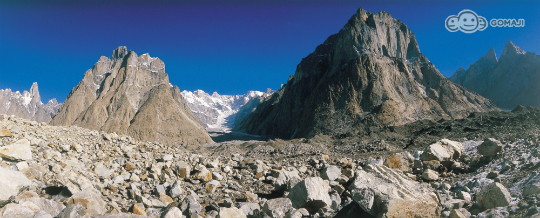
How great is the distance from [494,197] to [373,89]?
7042 cm

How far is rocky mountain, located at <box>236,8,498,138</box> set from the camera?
66438 mm

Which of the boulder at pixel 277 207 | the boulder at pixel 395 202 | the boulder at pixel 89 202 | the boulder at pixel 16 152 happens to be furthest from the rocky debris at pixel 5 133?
the boulder at pixel 395 202

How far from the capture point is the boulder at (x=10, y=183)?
493 centimetres

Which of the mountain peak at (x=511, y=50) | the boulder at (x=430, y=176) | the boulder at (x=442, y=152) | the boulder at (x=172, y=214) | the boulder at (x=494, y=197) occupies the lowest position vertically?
the boulder at (x=172, y=214)

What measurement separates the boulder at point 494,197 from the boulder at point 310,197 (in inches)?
141

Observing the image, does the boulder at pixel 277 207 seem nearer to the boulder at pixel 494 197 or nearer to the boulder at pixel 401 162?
the boulder at pixel 494 197

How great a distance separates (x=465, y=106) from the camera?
72.8m

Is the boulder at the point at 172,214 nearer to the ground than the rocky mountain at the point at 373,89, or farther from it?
nearer to the ground

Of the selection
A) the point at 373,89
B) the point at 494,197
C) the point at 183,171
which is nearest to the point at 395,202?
the point at 494,197

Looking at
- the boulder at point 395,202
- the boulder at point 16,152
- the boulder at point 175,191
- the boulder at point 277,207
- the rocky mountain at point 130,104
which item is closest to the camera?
the boulder at point 395,202

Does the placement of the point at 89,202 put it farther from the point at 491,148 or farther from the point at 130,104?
the point at 130,104

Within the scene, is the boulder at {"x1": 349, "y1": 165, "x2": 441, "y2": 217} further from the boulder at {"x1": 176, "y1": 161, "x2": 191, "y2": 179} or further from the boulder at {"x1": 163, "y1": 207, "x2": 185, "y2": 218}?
the boulder at {"x1": 176, "y1": 161, "x2": 191, "y2": 179}

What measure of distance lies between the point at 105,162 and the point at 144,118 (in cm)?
9337

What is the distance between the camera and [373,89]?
7125cm
